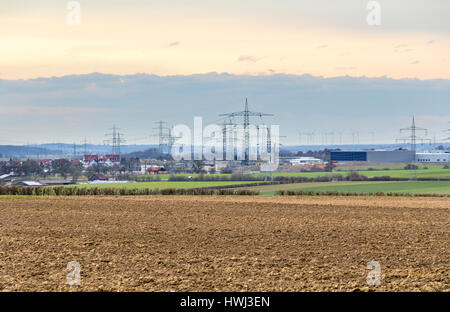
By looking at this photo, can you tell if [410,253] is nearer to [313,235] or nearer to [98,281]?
[313,235]

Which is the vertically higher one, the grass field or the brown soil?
the brown soil

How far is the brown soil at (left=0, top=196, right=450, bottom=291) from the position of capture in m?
15.9

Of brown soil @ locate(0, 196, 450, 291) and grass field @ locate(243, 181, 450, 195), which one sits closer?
brown soil @ locate(0, 196, 450, 291)

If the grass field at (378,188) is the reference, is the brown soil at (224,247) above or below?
above

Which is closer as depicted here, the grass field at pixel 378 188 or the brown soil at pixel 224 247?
the brown soil at pixel 224 247

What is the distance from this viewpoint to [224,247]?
2186 centimetres

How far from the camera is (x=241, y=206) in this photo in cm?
3981

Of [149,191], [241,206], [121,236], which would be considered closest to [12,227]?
[121,236]

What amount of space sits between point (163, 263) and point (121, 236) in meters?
6.73

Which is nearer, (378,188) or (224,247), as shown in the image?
(224,247)

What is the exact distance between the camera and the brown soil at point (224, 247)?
15883 mm

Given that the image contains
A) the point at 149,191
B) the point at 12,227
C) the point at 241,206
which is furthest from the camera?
the point at 149,191

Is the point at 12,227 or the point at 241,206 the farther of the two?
the point at 241,206
